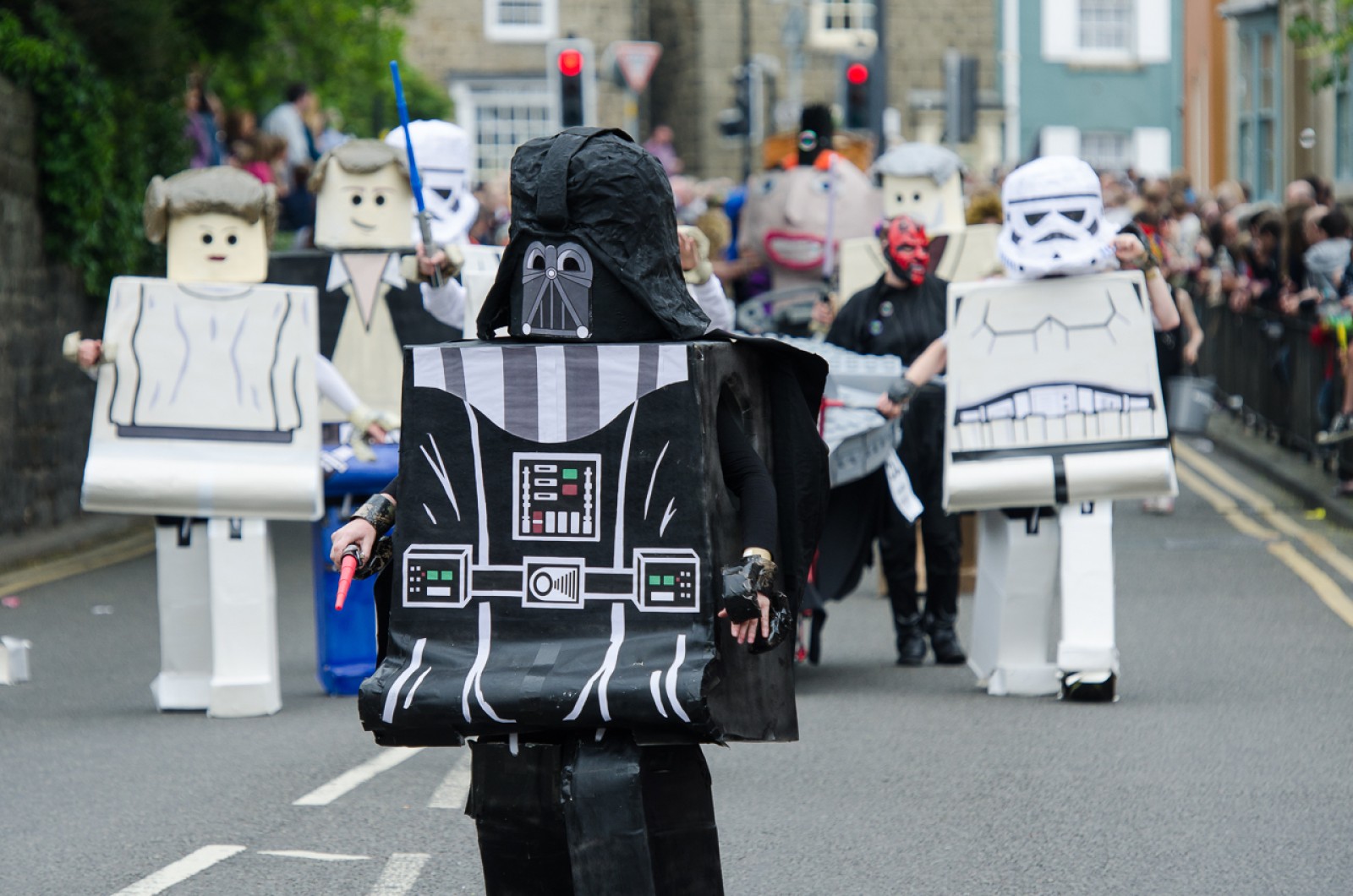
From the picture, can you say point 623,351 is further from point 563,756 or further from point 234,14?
point 234,14

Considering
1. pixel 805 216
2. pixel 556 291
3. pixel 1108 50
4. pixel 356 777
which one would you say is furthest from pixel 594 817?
pixel 1108 50

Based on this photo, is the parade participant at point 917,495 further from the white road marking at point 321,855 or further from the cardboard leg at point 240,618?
the white road marking at point 321,855

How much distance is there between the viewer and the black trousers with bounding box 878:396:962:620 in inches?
385

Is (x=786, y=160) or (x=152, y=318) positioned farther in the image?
(x=786, y=160)

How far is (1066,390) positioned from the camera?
8.52 m

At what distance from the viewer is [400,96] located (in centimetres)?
614

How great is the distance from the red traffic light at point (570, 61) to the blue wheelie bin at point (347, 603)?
38.3 feet

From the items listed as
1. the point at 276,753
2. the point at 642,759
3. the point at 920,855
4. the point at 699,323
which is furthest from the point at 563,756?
the point at 276,753

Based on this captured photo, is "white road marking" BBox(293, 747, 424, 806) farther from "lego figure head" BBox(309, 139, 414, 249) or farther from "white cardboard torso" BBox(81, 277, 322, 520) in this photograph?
"lego figure head" BBox(309, 139, 414, 249)

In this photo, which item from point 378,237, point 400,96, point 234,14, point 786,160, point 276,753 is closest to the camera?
point 400,96

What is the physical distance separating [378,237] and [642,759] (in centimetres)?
542

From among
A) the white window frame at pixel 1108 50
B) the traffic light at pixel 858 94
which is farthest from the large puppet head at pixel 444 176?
the white window frame at pixel 1108 50

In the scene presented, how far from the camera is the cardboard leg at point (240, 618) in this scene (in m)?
8.55

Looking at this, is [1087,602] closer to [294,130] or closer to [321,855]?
[321,855]
